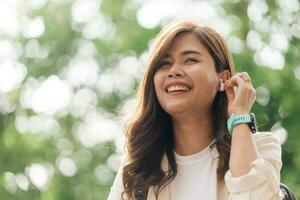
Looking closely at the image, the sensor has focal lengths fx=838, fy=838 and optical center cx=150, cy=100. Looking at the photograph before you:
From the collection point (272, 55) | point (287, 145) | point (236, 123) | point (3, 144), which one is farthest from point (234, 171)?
point (3, 144)

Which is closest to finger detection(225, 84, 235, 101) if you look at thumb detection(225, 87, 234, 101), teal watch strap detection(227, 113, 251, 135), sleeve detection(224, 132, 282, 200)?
thumb detection(225, 87, 234, 101)

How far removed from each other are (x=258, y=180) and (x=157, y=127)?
60cm

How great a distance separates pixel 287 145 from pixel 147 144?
27.3ft

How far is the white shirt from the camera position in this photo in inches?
127

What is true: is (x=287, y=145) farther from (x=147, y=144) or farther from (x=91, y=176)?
(x=147, y=144)

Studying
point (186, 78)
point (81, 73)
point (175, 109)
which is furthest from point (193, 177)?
point (81, 73)

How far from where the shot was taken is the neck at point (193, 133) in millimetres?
3299

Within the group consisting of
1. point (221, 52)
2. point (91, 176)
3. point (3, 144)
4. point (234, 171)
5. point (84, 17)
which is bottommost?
point (234, 171)

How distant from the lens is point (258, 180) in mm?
2965

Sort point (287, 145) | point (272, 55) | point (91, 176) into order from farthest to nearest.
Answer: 1. point (91, 176)
2. point (272, 55)
3. point (287, 145)

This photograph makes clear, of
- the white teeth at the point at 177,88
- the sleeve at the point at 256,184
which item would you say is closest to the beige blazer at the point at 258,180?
the sleeve at the point at 256,184

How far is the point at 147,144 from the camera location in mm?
3396

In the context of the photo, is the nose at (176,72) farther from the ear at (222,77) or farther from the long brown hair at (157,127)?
the ear at (222,77)

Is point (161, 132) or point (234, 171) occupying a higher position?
point (161, 132)
